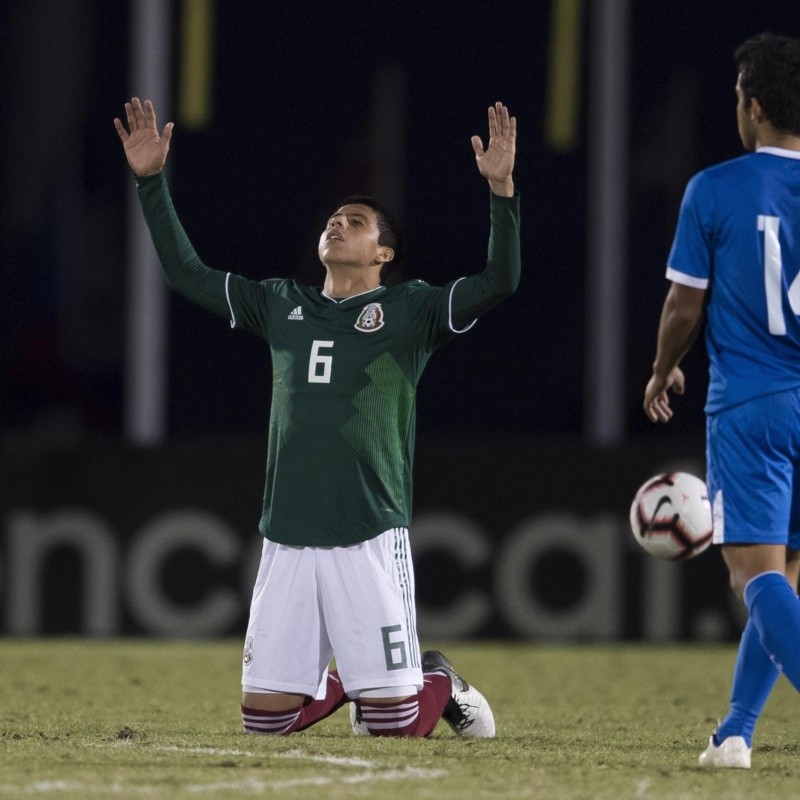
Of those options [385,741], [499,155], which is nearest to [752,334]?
Result: [499,155]

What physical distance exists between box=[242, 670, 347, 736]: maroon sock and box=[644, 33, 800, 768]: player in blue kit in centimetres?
146

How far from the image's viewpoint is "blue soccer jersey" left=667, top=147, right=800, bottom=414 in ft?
15.3

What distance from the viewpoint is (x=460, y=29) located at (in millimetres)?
30953

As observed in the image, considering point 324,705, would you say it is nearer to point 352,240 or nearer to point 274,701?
point 274,701

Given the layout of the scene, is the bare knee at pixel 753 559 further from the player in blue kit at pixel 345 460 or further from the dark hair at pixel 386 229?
the dark hair at pixel 386 229

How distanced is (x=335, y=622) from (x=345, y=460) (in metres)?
0.53

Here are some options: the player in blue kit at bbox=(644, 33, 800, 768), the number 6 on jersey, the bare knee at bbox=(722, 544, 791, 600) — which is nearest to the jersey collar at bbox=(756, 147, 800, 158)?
the player in blue kit at bbox=(644, 33, 800, 768)

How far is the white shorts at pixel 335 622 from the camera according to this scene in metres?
5.46

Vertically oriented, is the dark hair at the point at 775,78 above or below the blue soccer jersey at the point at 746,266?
above

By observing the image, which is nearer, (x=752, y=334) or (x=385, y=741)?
(x=752, y=334)

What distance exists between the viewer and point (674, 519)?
18.1 ft

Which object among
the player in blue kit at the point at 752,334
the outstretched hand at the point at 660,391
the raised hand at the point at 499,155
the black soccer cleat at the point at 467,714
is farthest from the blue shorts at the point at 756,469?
the black soccer cleat at the point at 467,714

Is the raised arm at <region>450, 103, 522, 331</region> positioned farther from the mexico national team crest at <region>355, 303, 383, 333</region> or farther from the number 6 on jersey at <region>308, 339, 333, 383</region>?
the number 6 on jersey at <region>308, 339, 333, 383</region>

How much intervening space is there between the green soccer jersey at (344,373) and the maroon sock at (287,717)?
1.83ft
